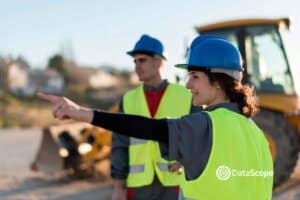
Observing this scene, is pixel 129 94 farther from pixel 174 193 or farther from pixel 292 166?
pixel 292 166

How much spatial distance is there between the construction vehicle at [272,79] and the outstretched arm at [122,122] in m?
6.55

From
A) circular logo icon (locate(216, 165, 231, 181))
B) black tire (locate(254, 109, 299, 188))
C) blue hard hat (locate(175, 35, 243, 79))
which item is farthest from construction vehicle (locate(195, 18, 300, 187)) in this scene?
circular logo icon (locate(216, 165, 231, 181))

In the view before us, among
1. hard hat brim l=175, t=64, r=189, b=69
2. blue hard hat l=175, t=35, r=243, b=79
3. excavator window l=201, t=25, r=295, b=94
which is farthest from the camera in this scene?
excavator window l=201, t=25, r=295, b=94

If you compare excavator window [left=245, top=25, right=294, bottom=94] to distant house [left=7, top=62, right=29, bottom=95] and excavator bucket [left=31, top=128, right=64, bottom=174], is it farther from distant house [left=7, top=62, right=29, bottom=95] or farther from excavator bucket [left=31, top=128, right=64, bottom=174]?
distant house [left=7, top=62, right=29, bottom=95]

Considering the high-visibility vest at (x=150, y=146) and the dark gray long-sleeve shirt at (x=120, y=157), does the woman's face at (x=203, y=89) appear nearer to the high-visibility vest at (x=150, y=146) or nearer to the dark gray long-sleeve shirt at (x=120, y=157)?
the high-visibility vest at (x=150, y=146)

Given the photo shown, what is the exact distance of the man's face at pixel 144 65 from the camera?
4090 mm

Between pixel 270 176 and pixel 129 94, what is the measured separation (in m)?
1.66

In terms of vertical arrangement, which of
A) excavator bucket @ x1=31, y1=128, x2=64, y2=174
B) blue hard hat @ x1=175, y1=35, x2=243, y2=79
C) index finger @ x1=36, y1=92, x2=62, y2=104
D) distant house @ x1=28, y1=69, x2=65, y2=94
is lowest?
distant house @ x1=28, y1=69, x2=65, y2=94

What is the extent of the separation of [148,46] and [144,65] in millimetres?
122

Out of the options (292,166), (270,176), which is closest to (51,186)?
(292,166)

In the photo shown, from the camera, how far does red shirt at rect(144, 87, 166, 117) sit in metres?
3.99

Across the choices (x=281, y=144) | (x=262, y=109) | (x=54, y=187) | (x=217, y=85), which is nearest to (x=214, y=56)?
(x=217, y=85)

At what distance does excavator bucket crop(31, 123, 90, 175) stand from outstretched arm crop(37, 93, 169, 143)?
733cm

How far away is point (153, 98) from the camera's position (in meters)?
4.05
